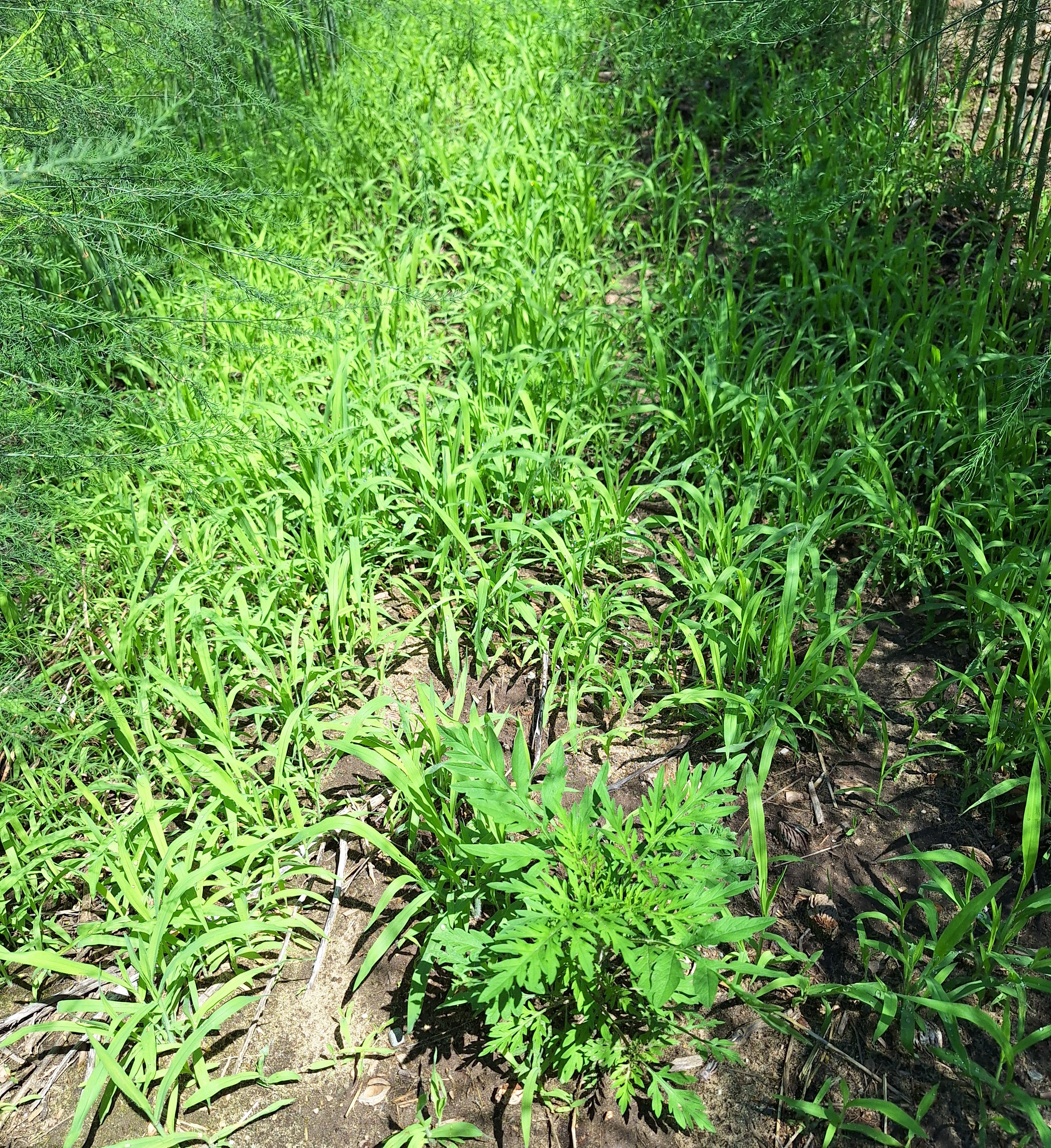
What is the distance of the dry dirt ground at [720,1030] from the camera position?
1.56 metres

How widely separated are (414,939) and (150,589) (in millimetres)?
1156

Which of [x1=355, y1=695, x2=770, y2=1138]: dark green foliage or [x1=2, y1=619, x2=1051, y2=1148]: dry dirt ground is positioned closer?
[x1=355, y1=695, x2=770, y2=1138]: dark green foliage

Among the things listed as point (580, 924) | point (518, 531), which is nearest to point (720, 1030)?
point (580, 924)

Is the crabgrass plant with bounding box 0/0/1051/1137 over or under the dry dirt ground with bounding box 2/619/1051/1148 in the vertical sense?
over

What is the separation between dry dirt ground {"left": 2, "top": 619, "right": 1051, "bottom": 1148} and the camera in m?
1.56

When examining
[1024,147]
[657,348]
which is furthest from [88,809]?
[1024,147]

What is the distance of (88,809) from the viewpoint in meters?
2.05

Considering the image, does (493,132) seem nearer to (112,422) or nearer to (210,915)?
(112,422)

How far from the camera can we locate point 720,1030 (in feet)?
5.42

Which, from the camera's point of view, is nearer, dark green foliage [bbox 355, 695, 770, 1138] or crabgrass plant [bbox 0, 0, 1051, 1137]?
dark green foliage [bbox 355, 695, 770, 1138]

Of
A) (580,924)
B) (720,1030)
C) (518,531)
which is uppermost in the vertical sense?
(518,531)

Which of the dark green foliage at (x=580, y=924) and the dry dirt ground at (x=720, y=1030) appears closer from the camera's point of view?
the dark green foliage at (x=580, y=924)

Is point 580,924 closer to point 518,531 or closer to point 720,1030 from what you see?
point 720,1030

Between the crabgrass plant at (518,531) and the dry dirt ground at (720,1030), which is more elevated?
the crabgrass plant at (518,531)
